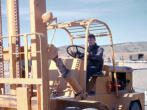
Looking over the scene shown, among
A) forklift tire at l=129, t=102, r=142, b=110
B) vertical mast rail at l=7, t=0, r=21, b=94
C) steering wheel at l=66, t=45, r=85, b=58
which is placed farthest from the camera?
forklift tire at l=129, t=102, r=142, b=110

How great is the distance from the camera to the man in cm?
648

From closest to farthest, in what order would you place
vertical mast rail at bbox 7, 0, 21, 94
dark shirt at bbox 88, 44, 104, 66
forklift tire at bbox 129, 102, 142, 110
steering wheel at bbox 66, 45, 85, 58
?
1. vertical mast rail at bbox 7, 0, 21, 94
2. dark shirt at bbox 88, 44, 104, 66
3. steering wheel at bbox 66, 45, 85, 58
4. forklift tire at bbox 129, 102, 142, 110

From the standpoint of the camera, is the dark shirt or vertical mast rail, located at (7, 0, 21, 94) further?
the dark shirt

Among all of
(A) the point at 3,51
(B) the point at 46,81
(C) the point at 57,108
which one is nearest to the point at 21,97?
(B) the point at 46,81

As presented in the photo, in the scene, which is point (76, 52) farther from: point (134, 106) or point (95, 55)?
point (134, 106)

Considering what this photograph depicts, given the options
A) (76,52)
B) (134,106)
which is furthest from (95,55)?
(134,106)

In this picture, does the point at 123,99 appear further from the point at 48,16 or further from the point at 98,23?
the point at 48,16

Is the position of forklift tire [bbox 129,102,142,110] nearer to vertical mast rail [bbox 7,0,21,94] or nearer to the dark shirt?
the dark shirt

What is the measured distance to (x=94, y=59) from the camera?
6.52 m

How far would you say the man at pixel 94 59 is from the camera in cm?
648

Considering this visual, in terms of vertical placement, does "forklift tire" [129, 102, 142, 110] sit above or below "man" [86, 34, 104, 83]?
below

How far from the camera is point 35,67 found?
473 centimetres

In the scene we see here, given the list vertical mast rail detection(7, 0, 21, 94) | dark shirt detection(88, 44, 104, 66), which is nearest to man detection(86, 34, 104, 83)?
dark shirt detection(88, 44, 104, 66)

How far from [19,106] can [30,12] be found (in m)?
1.66
